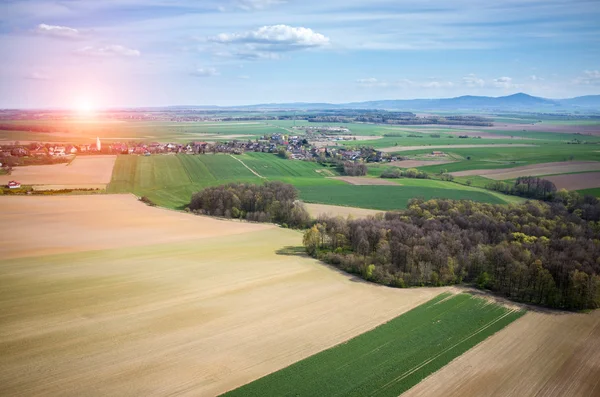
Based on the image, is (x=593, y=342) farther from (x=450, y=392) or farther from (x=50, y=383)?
(x=50, y=383)

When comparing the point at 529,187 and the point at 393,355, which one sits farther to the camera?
the point at 529,187

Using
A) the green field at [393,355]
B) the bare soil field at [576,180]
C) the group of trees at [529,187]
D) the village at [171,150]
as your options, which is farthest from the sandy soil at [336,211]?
the village at [171,150]

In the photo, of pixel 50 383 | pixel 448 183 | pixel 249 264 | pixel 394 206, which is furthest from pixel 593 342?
pixel 448 183

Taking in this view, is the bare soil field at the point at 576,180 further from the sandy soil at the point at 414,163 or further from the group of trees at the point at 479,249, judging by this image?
the sandy soil at the point at 414,163

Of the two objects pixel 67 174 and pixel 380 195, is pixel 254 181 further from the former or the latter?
pixel 67 174

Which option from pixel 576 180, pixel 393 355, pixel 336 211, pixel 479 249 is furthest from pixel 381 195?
pixel 393 355

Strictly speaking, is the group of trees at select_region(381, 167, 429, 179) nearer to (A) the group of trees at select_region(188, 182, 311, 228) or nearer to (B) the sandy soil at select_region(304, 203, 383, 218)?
(B) the sandy soil at select_region(304, 203, 383, 218)
